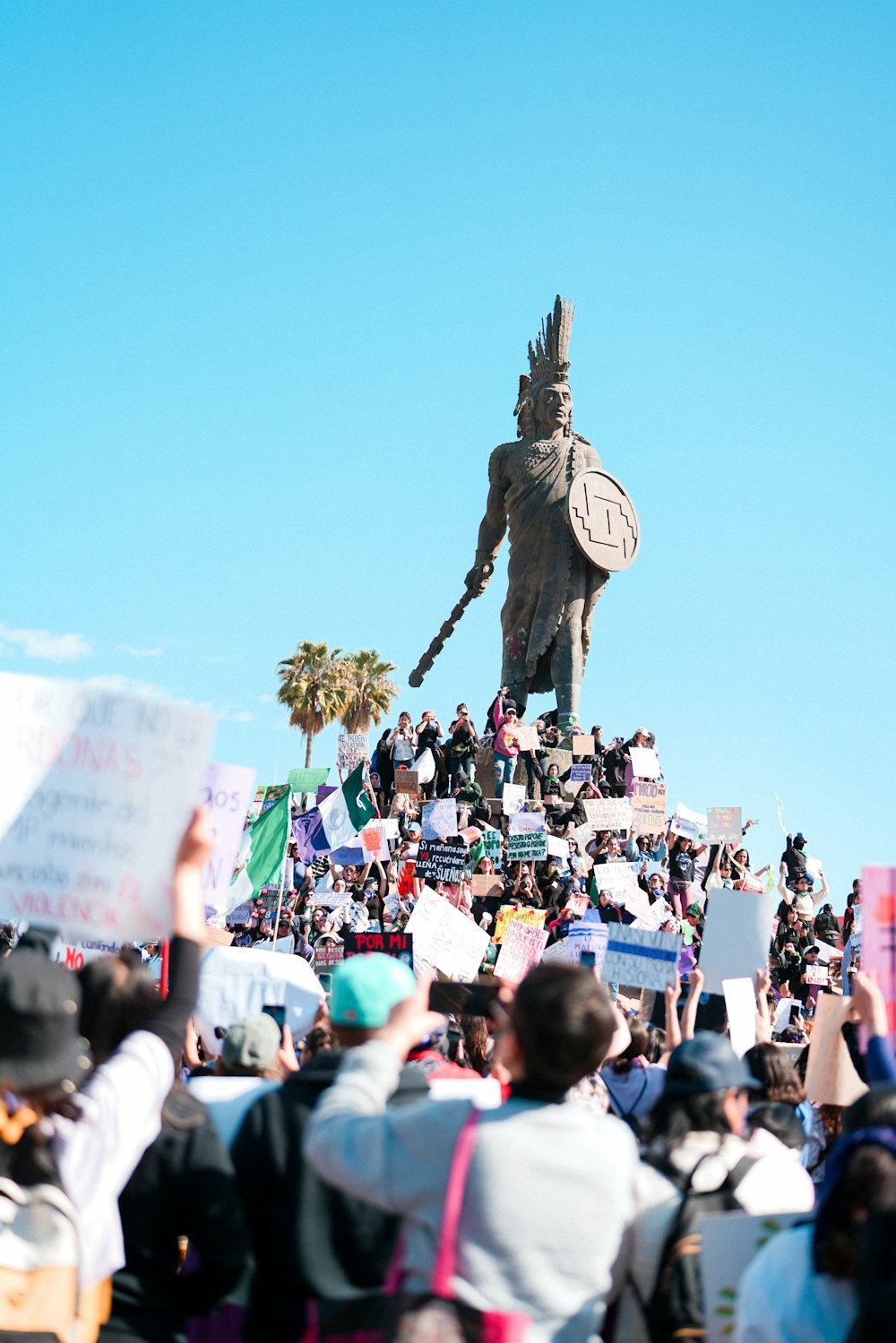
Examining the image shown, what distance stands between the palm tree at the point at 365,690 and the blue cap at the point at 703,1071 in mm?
43307

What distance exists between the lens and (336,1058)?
2785 mm

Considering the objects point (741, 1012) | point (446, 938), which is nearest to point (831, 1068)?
point (741, 1012)

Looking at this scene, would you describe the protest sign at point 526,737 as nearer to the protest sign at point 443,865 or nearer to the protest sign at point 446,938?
the protest sign at point 443,865

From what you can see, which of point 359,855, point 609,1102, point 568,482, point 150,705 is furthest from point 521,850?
point 150,705

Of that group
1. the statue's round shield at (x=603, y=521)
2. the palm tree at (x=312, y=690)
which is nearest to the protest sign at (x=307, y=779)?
the statue's round shield at (x=603, y=521)

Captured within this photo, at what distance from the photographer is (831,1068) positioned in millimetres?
4477

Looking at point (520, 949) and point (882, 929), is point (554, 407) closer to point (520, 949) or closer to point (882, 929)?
point (520, 949)

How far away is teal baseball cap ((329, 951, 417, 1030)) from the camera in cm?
259

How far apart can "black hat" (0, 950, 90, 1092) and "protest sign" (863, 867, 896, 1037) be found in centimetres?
182

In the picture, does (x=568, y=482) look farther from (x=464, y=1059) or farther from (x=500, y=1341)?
(x=500, y=1341)

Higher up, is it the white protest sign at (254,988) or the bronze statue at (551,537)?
the bronze statue at (551,537)

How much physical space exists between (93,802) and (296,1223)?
106 centimetres

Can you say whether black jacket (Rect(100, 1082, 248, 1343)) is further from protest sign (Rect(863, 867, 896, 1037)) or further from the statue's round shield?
the statue's round shield

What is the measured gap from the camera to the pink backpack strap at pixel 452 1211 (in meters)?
2.26
